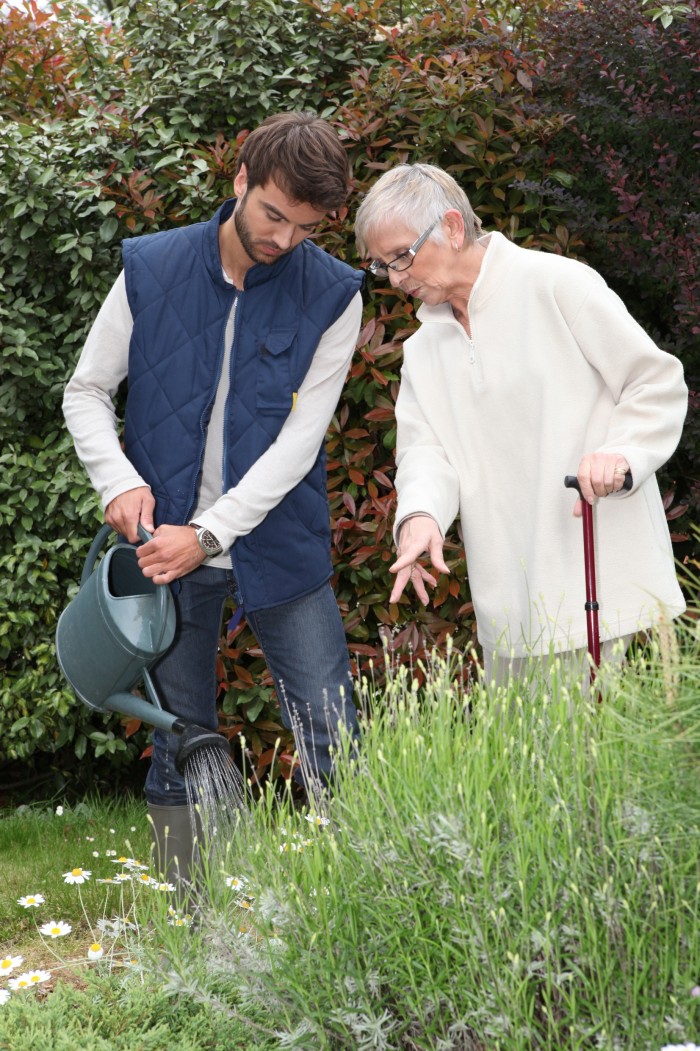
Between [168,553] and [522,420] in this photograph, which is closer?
[522,420]

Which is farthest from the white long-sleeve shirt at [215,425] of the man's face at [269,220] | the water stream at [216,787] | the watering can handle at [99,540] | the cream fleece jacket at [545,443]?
the water stream at [216,787]

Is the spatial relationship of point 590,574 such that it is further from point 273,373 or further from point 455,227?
point 273,373

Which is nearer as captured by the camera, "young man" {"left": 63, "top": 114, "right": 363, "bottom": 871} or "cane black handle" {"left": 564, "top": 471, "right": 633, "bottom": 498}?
"cane black handle" {"left": 564, "top": 471, "right": 633, "bottom": 498}

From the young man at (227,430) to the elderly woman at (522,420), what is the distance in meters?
0.35

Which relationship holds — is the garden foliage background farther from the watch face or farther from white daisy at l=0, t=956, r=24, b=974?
white daisy at l=0, t=956, r=24, b=974

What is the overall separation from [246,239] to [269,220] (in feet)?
0.28

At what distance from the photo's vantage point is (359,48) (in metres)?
4.18

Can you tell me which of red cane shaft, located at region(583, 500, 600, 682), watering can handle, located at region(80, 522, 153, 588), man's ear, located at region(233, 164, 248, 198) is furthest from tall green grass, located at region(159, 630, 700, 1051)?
man's ear, located at region(233, 164, 248, 198)

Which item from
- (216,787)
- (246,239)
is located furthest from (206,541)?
(246,239)

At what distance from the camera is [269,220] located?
2.79 metres

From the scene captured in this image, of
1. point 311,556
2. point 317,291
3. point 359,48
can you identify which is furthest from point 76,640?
point 359,48

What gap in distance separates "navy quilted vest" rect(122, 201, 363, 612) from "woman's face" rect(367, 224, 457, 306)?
1.29ft

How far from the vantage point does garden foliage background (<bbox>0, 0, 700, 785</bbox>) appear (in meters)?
3.71

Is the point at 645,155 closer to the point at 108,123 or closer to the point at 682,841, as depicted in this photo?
the point at 108,123
